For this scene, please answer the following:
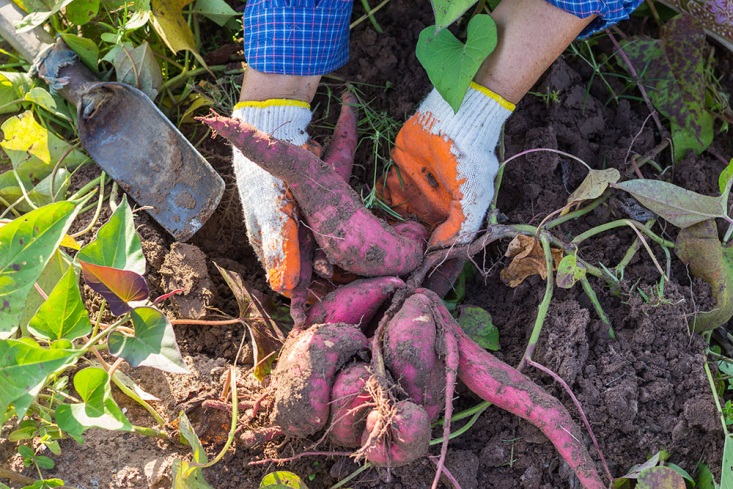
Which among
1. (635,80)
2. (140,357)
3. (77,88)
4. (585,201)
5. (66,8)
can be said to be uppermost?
(66,8)

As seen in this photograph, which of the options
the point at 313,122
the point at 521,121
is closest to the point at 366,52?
the point at 313,122

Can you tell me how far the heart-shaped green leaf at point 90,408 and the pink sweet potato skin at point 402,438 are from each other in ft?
1.31

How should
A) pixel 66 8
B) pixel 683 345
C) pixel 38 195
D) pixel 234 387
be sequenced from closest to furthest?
pixel 234 387, pixel 683 345, pixel 38 195, pixel 66 8

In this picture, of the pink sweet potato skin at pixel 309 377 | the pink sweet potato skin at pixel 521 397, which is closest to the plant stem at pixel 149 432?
the pink sweet potato skin at pixel 309 377

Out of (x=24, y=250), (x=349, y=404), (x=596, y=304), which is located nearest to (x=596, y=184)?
(x=596, y=304)

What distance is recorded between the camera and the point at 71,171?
61.6 inches

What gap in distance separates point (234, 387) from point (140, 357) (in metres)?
0.24

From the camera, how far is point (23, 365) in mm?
914

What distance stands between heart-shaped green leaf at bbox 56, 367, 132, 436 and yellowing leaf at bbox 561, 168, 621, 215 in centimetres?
94

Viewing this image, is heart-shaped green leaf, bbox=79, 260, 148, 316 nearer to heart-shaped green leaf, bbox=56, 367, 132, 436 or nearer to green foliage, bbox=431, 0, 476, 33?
heart-shaped green leaf, bbox=56, 367, 132, 436

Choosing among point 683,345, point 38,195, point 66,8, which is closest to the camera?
point 683,345

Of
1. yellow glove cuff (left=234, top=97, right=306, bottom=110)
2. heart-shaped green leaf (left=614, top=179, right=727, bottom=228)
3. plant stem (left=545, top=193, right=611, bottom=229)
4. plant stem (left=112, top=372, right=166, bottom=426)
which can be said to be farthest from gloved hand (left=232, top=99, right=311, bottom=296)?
heart-shaped green leaf (left=614, top=179, right=727, bottom=228)

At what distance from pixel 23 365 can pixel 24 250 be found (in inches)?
7.1

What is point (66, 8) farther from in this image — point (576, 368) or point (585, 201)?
point (576, 368)
